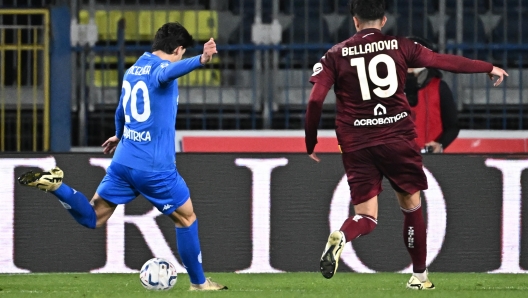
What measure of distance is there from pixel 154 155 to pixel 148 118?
8.4 inches

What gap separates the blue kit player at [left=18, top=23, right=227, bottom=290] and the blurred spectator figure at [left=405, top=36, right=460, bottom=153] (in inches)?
97.4

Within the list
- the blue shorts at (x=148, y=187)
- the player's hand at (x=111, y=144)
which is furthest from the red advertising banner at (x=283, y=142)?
the blue shorts at (x=148, y=187)

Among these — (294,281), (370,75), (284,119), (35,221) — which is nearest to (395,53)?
(370,75)

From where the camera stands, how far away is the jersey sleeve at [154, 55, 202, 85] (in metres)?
6.19

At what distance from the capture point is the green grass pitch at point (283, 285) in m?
6.29

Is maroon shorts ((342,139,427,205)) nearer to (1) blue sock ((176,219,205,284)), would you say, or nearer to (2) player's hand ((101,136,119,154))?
(1) blue sock ((176,219,205,284))

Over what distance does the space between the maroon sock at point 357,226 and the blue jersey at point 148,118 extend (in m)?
1.15

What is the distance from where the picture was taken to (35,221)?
8234mm

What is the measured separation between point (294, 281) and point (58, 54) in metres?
3.87

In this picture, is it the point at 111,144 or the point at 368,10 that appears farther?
the point at 111,144

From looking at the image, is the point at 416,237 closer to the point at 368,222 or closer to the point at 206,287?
the point at 368,222

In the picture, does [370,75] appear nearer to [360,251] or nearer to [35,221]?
[360,251]

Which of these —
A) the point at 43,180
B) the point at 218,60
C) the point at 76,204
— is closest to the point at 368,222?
the point at 76,204

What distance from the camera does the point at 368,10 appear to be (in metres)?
6.34
